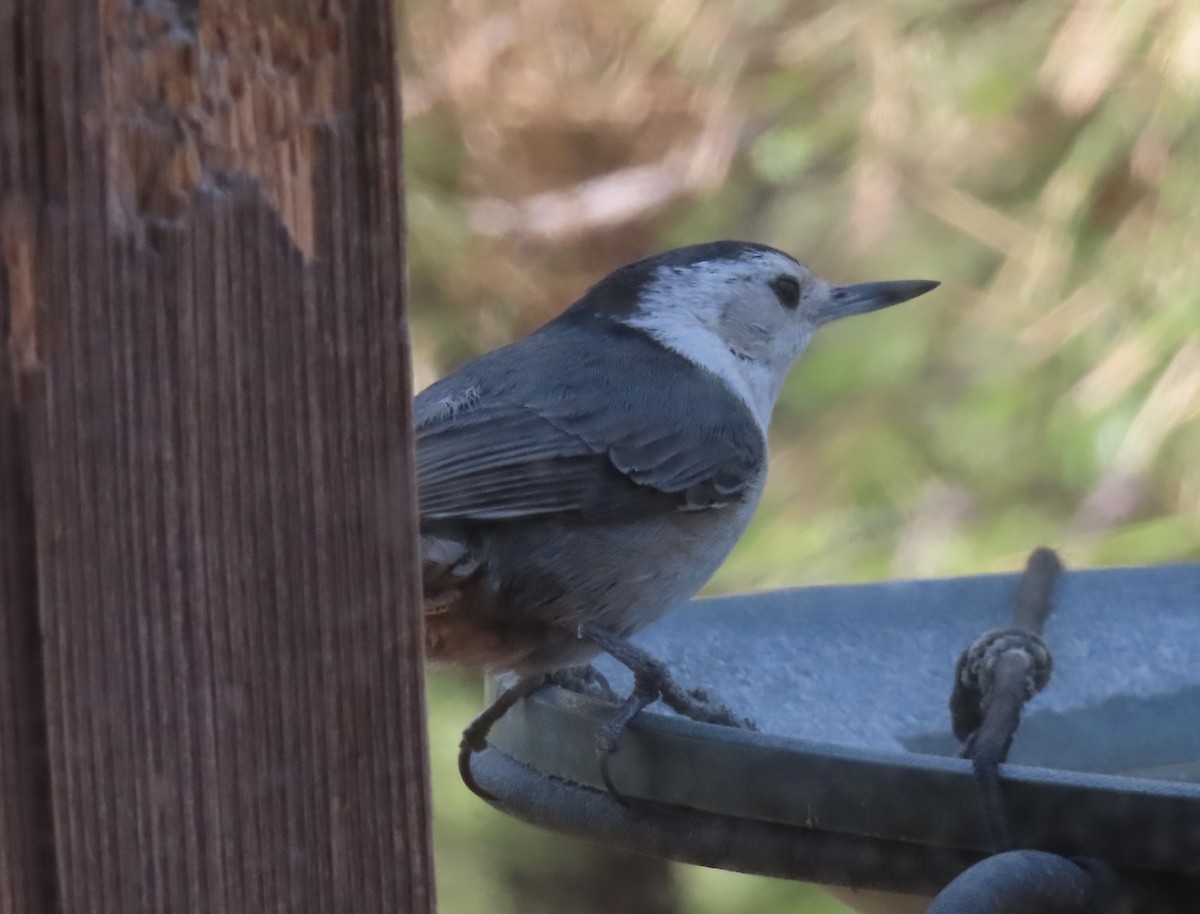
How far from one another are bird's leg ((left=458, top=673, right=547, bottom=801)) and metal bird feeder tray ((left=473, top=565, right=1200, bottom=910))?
0.15ft

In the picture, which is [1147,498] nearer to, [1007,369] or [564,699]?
[1007,369]

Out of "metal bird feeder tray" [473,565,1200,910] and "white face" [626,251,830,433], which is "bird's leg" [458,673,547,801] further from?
"white face" [626,251,830,433]

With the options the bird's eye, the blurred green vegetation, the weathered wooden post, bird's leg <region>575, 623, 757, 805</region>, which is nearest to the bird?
A: bird's leg <region>575, 623, 757, 805</region>

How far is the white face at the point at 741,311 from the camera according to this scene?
2252mm

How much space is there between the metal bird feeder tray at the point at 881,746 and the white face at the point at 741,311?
0.54 m

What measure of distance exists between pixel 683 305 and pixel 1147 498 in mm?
1872

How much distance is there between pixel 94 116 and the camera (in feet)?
1.93

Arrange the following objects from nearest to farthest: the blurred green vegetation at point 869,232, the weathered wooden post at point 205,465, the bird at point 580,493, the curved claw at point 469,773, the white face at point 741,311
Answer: the weathered wooden post at point 205,465
the curved claw at point 469,773
the bird at point 580,493
the white face at point 741,311
the blurred green vegetation at point 869,232

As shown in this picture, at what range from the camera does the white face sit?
2252mm

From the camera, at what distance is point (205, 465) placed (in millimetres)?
622

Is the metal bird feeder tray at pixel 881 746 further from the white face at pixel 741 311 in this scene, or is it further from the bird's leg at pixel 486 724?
the white face at pixel 741 311

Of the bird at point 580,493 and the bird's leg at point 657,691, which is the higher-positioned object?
the bird at point 580,493

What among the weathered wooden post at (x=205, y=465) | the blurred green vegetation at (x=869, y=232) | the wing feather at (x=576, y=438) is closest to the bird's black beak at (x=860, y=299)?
the wing feather at (x=576, y=438)

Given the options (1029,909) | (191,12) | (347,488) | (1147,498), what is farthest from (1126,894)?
(1147,498)
